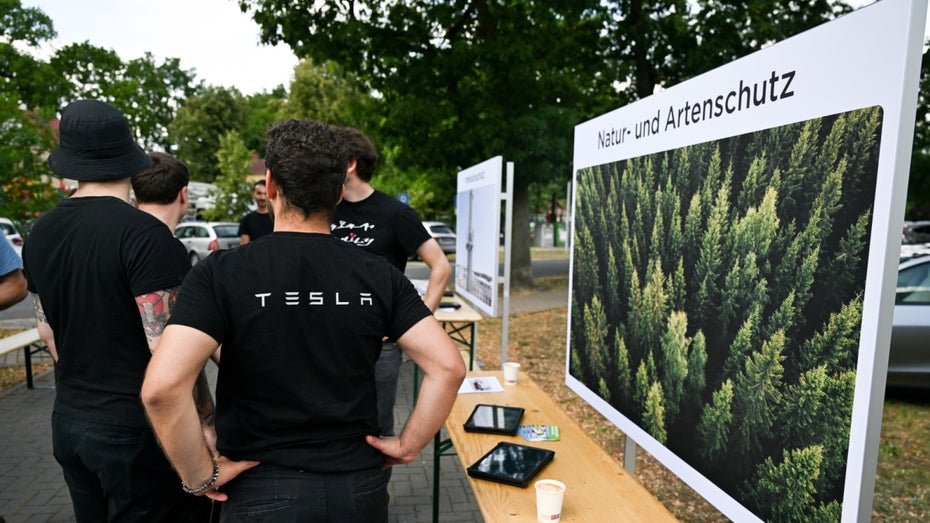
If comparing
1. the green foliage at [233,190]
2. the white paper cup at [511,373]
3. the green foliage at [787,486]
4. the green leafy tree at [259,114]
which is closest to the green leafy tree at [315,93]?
the green leafy tree at [259,114]

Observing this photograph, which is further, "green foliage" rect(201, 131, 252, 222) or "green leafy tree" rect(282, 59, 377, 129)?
"green leafy tree" rect(282, 59, 377, 129)

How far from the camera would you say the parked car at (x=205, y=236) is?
1916 centimetres

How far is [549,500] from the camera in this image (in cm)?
179

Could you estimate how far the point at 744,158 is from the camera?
170cm

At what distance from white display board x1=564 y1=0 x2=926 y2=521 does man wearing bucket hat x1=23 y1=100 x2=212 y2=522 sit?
5.58 feet

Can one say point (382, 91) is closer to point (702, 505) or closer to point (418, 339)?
point (702, 505)

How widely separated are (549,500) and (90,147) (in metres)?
1.91

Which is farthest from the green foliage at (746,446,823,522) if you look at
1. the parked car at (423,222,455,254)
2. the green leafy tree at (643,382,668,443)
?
the parked car at (423,222,455,254)

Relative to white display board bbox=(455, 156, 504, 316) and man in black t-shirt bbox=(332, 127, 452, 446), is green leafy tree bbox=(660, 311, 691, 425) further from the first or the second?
white display board bbox=(455, 156, 504, 316)

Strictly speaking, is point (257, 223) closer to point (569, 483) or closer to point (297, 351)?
point (569, 483)

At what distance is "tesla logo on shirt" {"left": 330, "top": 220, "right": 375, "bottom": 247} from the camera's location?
10.3 feet

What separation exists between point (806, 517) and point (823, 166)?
0.89 m

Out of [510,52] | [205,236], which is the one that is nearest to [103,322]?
[510,52]

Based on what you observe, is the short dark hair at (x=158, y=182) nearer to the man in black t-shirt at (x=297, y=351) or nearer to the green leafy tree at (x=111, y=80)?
the man in black t-shirt at (x=297, y=351)
